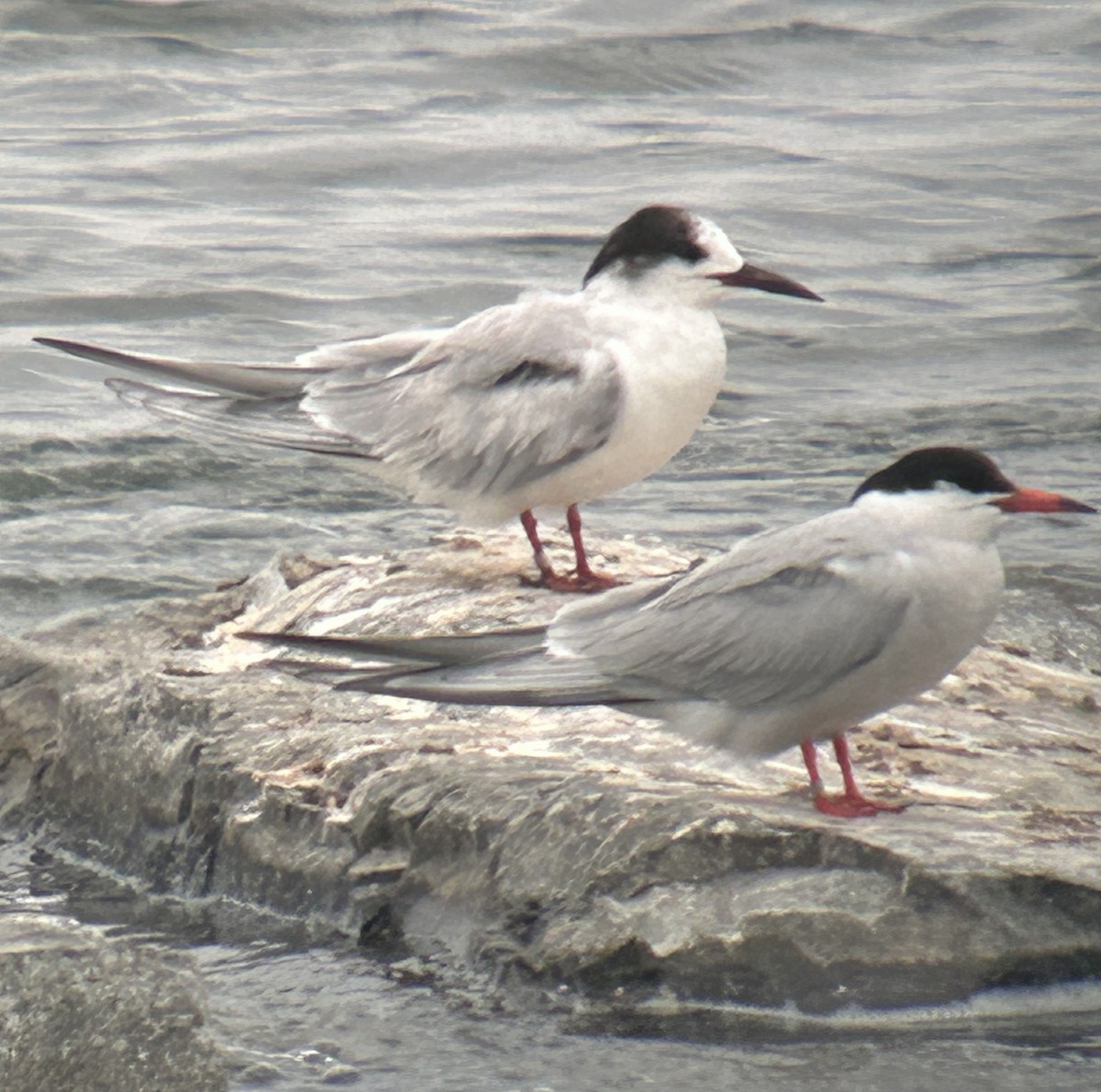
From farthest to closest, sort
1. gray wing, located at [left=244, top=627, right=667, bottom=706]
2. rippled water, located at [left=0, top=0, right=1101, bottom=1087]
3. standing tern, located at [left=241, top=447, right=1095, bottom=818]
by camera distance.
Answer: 1. rippled water, located at [left=0, top=0, right=1101, bottom=1087]
2. gray wing, located at [left=244, top=627, right=667, bottom=706]
3. standing tern, located at [left=241, top=447, right=1095, bottom=818]

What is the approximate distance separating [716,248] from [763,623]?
1.64 m

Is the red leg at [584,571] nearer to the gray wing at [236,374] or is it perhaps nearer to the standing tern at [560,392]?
the standing tern at [560,392]

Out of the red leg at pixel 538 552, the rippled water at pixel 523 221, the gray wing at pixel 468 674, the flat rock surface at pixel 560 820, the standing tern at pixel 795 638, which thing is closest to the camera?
the flat rock surface at pixel 560 820

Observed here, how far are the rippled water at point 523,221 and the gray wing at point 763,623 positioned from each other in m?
1.82

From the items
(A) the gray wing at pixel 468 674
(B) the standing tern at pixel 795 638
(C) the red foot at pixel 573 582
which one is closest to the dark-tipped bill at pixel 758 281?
(C) the red foot at pixel 573 582

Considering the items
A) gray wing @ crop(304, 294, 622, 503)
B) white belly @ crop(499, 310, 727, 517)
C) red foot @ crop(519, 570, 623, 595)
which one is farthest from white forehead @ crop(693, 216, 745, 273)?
red foot @ crop(519, 570, 623, 595)

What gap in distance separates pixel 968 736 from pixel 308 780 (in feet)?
4.82

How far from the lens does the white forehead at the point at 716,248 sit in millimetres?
5531

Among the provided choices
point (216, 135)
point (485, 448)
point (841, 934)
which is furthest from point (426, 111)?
point (841, 934)

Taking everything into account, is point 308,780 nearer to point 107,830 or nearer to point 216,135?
point 107,830

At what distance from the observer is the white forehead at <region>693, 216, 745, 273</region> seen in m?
5.53

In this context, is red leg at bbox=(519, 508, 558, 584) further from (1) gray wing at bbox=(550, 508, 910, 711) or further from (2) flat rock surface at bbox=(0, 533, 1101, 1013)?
(1) gray wing at bbox=(550, 508, 910, 711)

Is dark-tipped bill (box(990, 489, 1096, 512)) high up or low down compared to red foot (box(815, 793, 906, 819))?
up

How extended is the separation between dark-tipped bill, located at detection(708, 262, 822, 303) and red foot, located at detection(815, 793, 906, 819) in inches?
68.2
